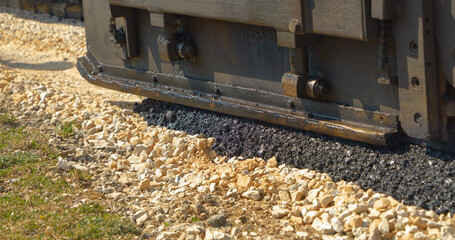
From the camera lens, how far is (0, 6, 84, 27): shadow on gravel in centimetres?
1103

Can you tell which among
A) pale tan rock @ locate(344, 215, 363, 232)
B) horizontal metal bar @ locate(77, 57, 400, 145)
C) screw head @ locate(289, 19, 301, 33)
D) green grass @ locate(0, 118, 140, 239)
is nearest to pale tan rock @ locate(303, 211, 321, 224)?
pale tan rock @ locate(344, 215, 363, 232)

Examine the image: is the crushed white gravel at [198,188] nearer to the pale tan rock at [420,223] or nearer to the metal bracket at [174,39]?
the pale tan rock at [420,223]

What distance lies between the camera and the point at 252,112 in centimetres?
539

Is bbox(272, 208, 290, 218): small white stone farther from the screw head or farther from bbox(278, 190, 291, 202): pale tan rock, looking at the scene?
the screw head

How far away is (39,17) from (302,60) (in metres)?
7.59

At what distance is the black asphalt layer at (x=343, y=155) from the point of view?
4.33 m

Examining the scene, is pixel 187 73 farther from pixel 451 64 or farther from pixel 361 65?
pixel 451 64

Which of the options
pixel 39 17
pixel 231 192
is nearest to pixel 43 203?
pixel 231 192

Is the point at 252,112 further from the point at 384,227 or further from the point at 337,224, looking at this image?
the point at 384,227

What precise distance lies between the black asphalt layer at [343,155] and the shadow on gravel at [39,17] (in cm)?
520

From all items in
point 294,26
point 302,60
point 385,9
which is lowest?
point 302,60

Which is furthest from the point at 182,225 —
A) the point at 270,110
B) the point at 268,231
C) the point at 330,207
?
the point at 270,110

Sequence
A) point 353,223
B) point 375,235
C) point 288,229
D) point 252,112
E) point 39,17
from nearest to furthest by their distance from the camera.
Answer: point 375,235 < point 353,223 < point 288,229 < point 252,112 < point 39,17

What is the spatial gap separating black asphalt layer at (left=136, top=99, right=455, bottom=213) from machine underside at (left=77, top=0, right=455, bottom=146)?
5.6 inches
